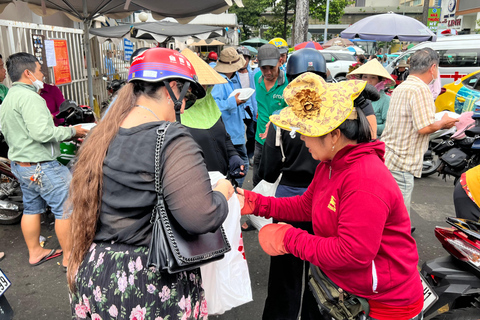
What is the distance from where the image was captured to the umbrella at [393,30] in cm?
850

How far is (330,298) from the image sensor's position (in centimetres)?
170

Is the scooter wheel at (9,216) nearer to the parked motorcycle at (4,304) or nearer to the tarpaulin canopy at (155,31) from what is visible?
the parked motorcycle at (4,304)

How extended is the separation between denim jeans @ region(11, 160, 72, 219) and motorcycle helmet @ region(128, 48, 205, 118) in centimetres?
234

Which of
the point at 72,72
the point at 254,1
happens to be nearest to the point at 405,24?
the point at 72,72

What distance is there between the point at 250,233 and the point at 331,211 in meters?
2.90

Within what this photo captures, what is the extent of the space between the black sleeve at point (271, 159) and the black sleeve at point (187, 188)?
1.16 meters

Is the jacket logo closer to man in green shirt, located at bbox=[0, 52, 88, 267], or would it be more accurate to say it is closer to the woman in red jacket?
the woman in red jacket

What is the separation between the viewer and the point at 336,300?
1.70 metres

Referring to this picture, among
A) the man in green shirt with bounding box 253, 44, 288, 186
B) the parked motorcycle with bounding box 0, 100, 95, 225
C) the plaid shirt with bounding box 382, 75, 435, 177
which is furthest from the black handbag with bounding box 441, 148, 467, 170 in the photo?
the parked motorcycle with bounding box 0, 100, 95, 225

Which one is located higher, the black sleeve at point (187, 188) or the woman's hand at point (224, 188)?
the black sleeve at point (187, 188)

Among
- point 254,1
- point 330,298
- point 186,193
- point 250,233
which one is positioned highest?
point 254,1

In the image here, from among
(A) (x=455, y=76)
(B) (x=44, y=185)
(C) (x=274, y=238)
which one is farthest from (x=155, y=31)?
(A) (x=455, y=76)

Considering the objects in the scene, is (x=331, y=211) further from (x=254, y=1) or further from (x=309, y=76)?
(x=254, y=1)

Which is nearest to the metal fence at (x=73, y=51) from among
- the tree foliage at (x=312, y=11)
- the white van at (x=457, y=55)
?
the white van at (x=457, y=55)
